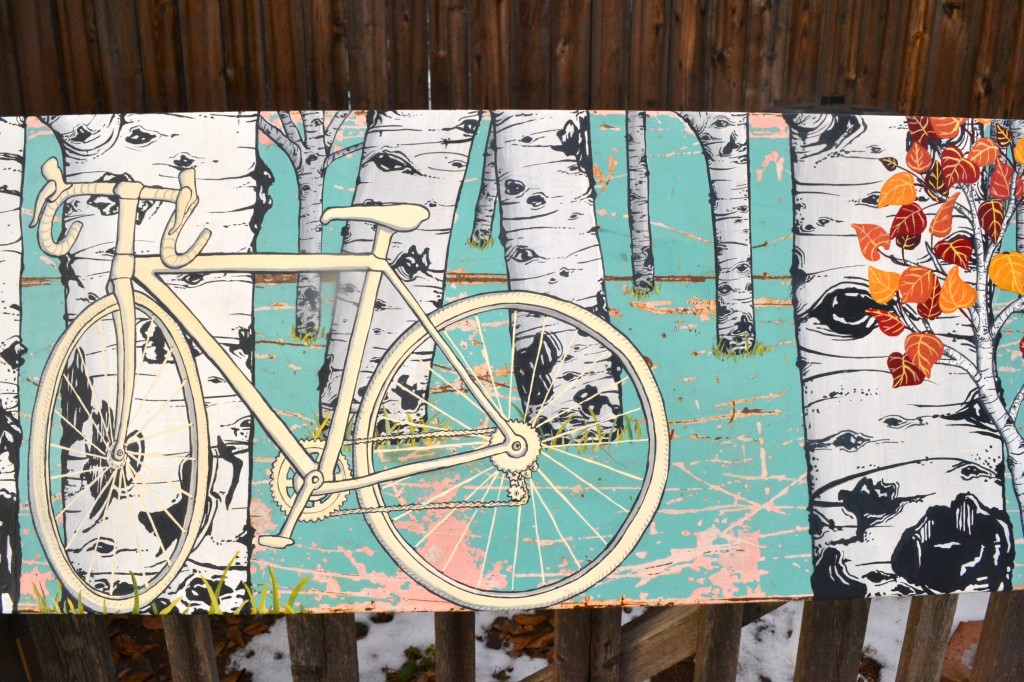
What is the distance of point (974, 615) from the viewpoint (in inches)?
104

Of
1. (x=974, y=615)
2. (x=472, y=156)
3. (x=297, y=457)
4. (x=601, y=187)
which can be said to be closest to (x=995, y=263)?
(x=601, y=187)

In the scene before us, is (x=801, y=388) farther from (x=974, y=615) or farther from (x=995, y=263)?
(x=974, y=615)

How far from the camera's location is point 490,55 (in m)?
1.61

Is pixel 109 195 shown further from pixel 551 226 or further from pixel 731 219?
pixel 731 219

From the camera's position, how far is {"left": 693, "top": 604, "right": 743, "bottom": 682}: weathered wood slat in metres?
1.39

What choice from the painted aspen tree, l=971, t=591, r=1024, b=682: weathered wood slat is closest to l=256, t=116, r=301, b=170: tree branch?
the painted aspen tree

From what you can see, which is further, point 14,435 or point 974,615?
point 974,615

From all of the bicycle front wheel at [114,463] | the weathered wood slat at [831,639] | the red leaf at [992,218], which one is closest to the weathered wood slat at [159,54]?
the bicycle front wheel at [114,463]


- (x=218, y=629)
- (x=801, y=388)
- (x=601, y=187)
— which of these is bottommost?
(x=218, y=629)

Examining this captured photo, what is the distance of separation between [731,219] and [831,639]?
1.01 meters

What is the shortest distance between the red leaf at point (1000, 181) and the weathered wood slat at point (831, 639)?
0.90 metres

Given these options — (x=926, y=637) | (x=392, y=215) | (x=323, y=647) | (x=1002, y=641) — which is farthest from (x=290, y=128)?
(x=1002, y=641)

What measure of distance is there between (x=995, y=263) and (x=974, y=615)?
7.47 ft

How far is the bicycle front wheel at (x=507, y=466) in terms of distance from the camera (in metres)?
1.11
